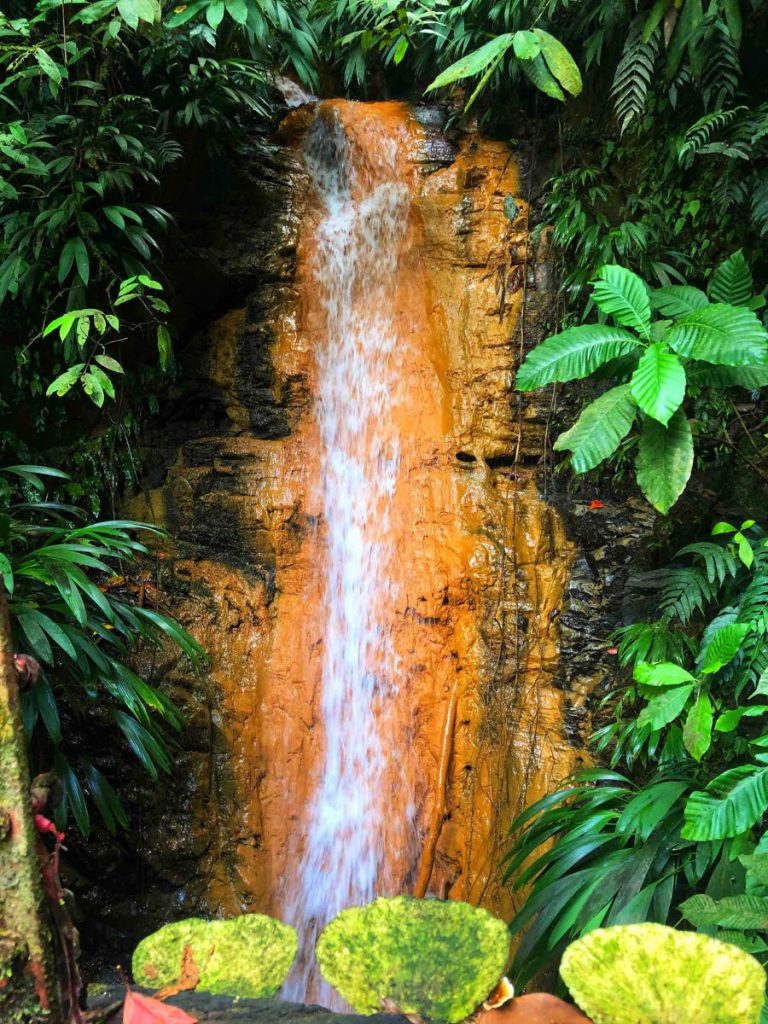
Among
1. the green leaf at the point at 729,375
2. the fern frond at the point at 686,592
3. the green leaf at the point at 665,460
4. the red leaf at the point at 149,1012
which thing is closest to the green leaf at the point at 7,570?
the red leaf at the point at 149,1012

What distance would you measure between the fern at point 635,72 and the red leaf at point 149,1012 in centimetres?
397

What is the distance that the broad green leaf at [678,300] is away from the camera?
2.93 metres

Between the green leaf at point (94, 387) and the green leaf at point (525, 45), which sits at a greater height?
the green leaf at point (525, 45)

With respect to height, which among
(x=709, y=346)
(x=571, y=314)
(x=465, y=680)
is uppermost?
(x=571, y=314)

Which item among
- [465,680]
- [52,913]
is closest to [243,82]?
[465,680]

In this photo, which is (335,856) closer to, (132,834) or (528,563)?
(132,834)

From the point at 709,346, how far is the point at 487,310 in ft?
7.25

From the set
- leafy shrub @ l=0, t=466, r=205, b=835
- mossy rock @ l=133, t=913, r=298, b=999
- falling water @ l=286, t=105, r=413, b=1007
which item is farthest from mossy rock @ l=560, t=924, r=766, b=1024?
falling water @ l=286, t=105, r=413, b=1007

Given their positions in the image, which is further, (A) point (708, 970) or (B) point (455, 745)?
(B) point (455, 745)

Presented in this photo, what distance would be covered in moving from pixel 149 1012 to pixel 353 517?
381 cm

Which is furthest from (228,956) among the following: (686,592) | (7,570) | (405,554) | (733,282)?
(405,554)

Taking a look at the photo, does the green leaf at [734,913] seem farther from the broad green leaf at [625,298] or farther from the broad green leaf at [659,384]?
the broad green leaf at [625,298]

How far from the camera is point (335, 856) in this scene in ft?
13.7

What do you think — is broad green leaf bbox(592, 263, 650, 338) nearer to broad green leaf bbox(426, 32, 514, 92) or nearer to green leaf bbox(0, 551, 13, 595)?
broad green leaf bbox(426, 32, 514, 92)
